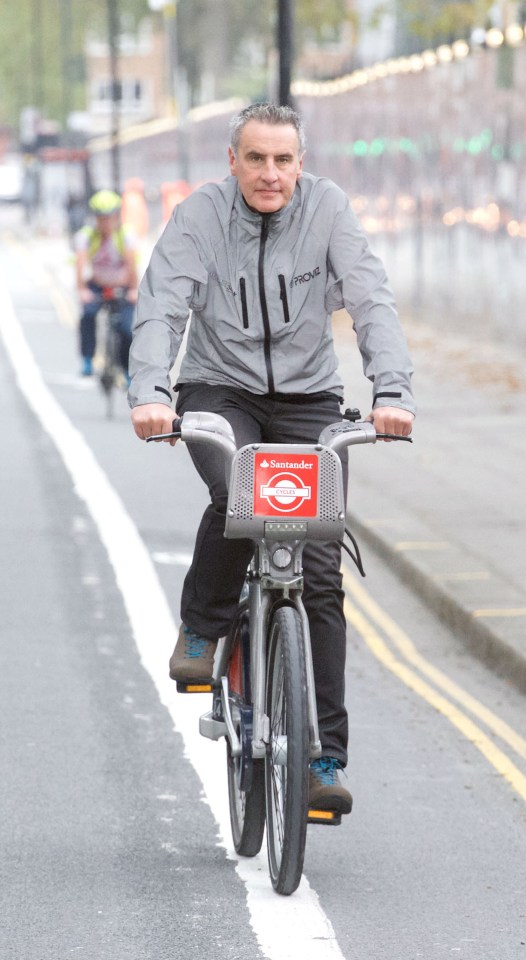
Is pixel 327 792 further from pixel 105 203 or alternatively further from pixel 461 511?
pixel 105 203

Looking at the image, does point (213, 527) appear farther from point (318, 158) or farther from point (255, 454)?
point (318, 158)

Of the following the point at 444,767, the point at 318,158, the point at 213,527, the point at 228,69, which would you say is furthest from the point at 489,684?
the point at 228,69

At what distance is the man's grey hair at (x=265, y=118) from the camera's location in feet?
16.3

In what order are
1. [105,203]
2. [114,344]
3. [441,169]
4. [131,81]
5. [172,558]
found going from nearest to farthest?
[172,558], [105,203], [114,344], [441,169], [131,81]

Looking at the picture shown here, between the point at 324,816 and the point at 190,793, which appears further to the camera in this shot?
the point at 190,793

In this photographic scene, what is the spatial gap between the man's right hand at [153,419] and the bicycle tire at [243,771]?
652 mm

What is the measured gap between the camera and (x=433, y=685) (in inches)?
292

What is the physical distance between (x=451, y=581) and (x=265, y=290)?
4017 millimetres

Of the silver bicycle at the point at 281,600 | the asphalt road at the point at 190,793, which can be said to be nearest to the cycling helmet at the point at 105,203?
the asphalt road at the point at 190,793

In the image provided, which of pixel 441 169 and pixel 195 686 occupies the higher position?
pixel 195 686

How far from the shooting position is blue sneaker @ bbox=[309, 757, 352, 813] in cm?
492

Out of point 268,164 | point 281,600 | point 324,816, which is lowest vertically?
point 324,816

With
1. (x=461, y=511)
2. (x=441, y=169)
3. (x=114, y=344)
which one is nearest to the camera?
(x=461, y=511)

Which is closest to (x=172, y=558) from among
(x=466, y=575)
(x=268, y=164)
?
(x=466, y=575)
